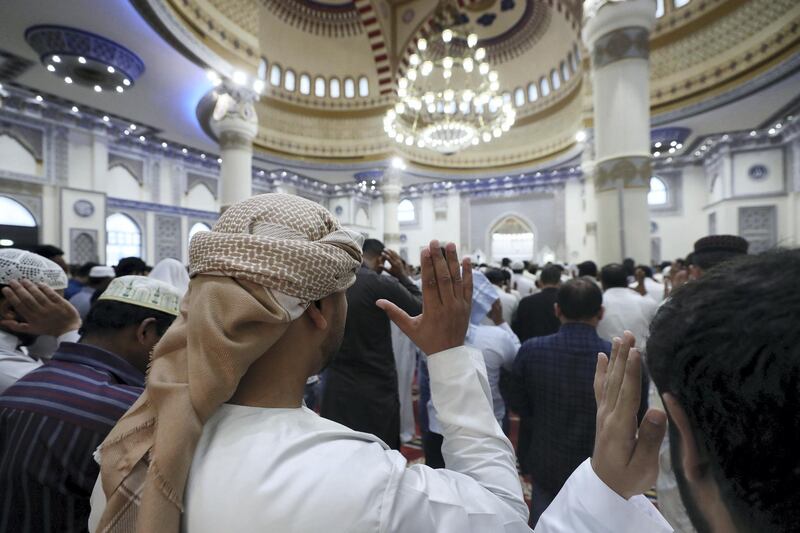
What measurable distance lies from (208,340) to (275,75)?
1366 cm

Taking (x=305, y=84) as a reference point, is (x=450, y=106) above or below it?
below

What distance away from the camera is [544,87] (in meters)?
14.1

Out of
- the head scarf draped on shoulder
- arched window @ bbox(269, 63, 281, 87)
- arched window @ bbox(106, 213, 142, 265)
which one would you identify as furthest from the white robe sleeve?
arched window @ bbox(269, 63, 281, 87)

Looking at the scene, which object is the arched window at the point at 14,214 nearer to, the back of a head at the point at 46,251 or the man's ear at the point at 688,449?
the back of a head at the point at 46,251

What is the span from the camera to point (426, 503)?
610mm

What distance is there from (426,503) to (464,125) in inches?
382

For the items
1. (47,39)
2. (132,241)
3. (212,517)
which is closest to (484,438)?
(212,517)

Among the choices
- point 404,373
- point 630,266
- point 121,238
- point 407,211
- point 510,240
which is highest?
point 407,211

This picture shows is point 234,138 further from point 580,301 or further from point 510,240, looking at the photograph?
point 510,240

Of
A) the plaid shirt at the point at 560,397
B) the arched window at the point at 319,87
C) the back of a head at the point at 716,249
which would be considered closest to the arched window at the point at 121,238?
the arched window at the point at 319,87

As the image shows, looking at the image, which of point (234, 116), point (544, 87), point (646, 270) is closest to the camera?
point (646, 270)

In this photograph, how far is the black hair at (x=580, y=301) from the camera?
1.70m

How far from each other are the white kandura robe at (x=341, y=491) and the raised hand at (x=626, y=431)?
33 millimetres

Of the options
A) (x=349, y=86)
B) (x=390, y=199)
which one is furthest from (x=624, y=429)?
(x=349, y=86)
